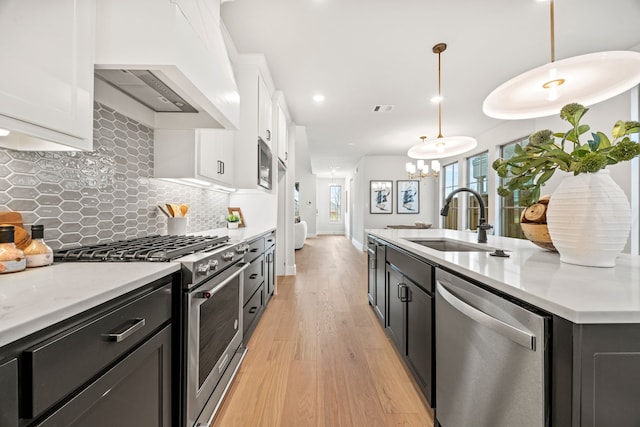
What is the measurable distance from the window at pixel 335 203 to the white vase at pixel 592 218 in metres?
11.5

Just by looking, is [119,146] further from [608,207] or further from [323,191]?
[323,191]

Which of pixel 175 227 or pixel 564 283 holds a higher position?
pixel 175 227

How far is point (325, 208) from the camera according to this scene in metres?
12.6

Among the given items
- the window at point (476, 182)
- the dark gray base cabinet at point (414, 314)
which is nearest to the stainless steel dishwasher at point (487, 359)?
the dark gray base cabinet at point (414, 314)

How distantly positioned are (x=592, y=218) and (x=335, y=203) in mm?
11729

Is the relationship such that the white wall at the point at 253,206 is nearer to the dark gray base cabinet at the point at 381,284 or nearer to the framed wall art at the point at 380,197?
the dark gray base cabinet at the point at 381,284

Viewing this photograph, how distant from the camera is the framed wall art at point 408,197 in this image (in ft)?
25.8

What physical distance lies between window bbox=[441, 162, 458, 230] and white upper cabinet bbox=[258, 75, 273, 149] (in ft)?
17.6

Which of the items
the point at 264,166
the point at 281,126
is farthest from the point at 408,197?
the point at 264,166

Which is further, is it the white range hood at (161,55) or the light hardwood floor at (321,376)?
the light hardwood floor at (321,376)

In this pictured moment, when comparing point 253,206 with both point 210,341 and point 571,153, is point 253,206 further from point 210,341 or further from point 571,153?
point 571,153

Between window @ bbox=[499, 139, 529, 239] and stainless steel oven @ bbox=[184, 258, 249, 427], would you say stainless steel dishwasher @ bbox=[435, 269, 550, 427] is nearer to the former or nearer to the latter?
stainless steel oven @ bbox=[184, 258, 249, 427]

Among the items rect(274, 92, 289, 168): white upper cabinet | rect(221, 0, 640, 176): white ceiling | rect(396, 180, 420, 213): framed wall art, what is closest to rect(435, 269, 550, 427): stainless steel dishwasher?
rect(221, 0, 640, 176): white ceiling

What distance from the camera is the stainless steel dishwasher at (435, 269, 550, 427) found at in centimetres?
72
